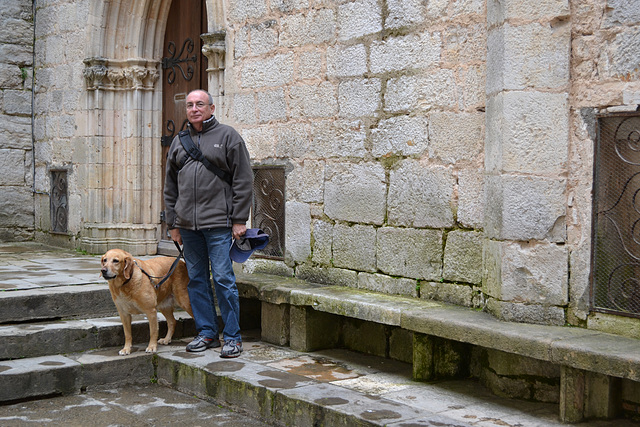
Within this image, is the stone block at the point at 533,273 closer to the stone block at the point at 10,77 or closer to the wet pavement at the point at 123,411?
the wet pavement at the point at 123,411

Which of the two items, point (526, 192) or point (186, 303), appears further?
point (186, 303)

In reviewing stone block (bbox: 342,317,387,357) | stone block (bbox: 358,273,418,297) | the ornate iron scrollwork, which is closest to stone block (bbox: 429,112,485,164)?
stone block (bbox: 358,273,418,297)

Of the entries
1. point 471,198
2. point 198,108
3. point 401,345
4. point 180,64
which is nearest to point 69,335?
point 198,108

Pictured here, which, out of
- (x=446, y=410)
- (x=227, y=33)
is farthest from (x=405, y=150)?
(x=227, y=33)

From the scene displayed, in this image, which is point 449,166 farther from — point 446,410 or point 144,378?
point 144,378

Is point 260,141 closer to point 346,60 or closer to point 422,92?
point 346,60

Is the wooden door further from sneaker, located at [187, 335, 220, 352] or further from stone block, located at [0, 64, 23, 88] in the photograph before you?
sneaker, located at [187, 335, 220, 352]

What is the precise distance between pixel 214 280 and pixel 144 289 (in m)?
0.48

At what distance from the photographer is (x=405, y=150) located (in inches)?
201

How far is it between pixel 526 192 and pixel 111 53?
5964mm

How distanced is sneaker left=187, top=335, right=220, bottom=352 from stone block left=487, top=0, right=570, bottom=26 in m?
2.94

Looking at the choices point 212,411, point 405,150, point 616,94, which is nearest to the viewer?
point 616,94

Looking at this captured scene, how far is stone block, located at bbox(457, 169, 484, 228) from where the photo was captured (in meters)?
4.65

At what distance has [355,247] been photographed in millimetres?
5480
